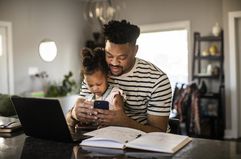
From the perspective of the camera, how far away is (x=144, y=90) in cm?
186

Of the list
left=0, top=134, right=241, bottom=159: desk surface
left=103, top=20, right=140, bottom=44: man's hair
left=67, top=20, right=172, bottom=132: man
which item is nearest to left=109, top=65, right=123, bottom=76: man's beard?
left=67, top=20, right=172, bottom=132: man

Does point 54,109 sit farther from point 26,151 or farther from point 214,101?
point 214,101

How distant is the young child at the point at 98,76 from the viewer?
187cm

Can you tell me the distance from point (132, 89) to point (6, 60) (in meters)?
4.15

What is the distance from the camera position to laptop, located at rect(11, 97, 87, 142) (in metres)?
1.53

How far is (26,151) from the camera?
1.47 meters

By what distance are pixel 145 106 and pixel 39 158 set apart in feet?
2.39

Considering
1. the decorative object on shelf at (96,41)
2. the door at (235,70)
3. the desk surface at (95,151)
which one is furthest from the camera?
the decorative object on shelf at (96,41)

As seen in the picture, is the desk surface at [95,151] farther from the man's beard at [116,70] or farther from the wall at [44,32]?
the wall at [44,32]

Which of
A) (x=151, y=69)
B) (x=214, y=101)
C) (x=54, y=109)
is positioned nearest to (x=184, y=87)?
(x=214, y=101)

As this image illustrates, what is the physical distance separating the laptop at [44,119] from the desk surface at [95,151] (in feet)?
0.15

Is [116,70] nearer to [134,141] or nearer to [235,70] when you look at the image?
[134,141]

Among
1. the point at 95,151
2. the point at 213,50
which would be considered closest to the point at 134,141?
the point at 95,151

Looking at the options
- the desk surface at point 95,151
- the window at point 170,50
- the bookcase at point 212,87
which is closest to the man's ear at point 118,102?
the desk surface at point 95,151
